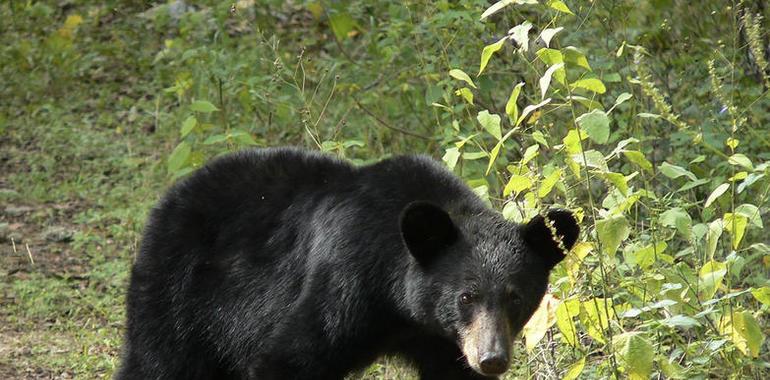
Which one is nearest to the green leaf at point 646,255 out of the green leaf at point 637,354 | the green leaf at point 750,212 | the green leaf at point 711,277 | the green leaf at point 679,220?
the green leaf at point 679,220

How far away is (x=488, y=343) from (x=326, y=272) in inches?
28.9

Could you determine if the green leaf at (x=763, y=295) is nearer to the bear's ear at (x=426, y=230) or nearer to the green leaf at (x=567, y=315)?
the green leaf at (x=567, y=315)

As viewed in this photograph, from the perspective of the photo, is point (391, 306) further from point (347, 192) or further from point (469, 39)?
point (469, 39)

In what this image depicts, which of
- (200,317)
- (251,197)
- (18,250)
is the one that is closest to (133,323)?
(200,317)

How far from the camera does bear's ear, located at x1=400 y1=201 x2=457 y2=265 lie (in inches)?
186

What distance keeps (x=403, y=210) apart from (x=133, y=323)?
1447mm

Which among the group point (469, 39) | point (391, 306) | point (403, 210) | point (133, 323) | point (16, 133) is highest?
point (403, 210)

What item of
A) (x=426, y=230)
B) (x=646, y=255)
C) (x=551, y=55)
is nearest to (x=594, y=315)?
(x=646, y=255)

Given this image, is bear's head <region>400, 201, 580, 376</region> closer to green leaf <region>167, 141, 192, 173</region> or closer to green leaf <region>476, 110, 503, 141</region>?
green leaf <region>476, 110, 503, 141</region>

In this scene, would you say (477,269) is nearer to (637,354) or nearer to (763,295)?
(637,354)

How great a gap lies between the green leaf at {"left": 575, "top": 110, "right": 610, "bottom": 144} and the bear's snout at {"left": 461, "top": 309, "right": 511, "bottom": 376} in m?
0.74

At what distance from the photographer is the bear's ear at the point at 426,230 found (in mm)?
4727

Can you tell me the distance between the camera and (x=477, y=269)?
15.9 ft

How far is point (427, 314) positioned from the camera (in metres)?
4.92
